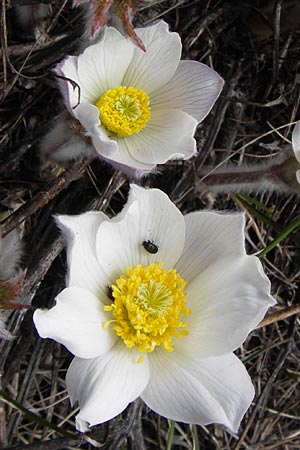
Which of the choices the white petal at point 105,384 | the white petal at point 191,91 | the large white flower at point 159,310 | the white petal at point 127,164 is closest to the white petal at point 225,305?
the large white flower at point 159,310

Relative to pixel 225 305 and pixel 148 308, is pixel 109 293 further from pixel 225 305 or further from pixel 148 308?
pixel 225 305

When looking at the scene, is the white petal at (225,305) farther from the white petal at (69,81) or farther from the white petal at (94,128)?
the white petal at (69,81)

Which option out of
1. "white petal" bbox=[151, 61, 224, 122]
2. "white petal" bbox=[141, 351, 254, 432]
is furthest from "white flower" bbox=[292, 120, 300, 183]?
"white petal" bbox=[141, 351, 254, 432]

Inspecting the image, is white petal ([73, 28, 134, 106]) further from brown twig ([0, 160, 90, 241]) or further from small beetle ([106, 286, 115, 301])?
small beetle ([106, 286, 115, 301])

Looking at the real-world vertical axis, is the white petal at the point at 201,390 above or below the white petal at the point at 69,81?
below

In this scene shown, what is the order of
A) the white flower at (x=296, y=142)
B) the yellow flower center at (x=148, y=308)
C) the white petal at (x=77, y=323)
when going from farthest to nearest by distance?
the white flower at (x=296, y=142) < the yellow flower center at (x=148, y=308) < the white petal at (x=77, y=323)

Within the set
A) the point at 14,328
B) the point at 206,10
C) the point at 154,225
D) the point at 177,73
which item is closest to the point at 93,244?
the point at 154,225
